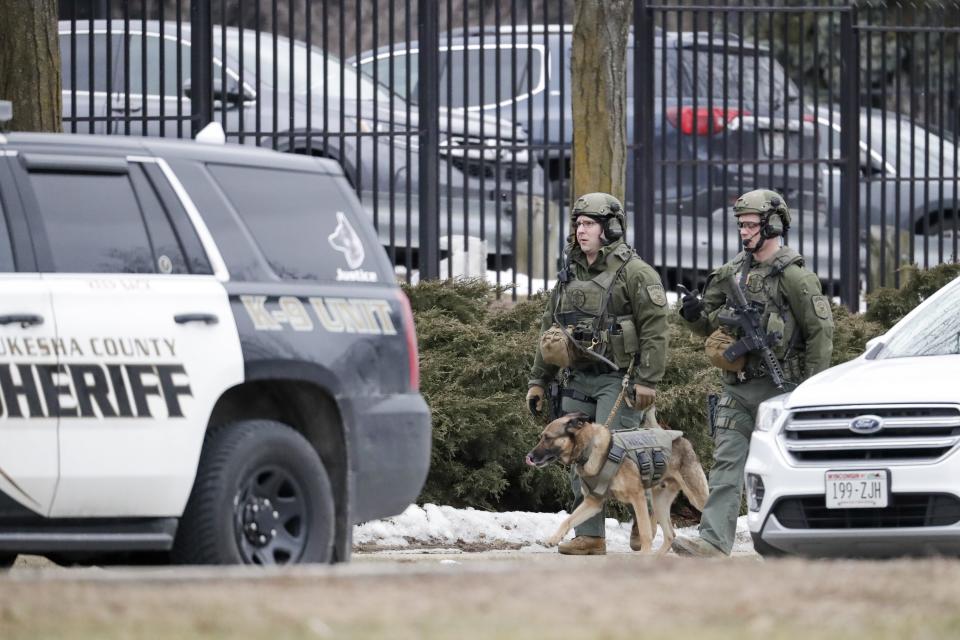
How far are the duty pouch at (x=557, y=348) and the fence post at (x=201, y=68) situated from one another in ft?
16.7

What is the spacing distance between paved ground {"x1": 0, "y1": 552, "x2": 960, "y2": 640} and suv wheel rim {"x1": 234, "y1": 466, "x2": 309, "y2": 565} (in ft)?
2.31

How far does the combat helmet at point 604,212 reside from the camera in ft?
32.5

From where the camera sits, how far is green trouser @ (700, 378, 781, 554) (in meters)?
9.61

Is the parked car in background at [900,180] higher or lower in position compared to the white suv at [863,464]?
higher

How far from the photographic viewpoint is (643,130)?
46.8 feet

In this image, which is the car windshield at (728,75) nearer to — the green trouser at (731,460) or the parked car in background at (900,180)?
the parked car in background at (900,180)

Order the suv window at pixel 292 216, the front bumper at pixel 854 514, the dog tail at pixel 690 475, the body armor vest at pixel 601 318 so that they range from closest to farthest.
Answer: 1. the suv window at pixel 292 216
2. the front bumper at pixel 854 514
3. the body armor vest at pixel 601 318
4. the dog tail at pixel 690 475

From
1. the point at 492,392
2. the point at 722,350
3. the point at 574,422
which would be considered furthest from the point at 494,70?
the point at 722,350

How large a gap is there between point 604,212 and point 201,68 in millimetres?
5173

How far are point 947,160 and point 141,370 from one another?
1354cm

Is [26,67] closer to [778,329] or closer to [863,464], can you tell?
[778,329]

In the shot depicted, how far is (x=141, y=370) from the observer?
6.67 metres

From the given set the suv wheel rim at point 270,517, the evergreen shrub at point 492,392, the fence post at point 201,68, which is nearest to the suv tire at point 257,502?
the suv wheel rim at point 270,517

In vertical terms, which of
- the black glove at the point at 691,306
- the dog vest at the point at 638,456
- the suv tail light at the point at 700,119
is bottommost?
the dog vest at the point at 638,456
